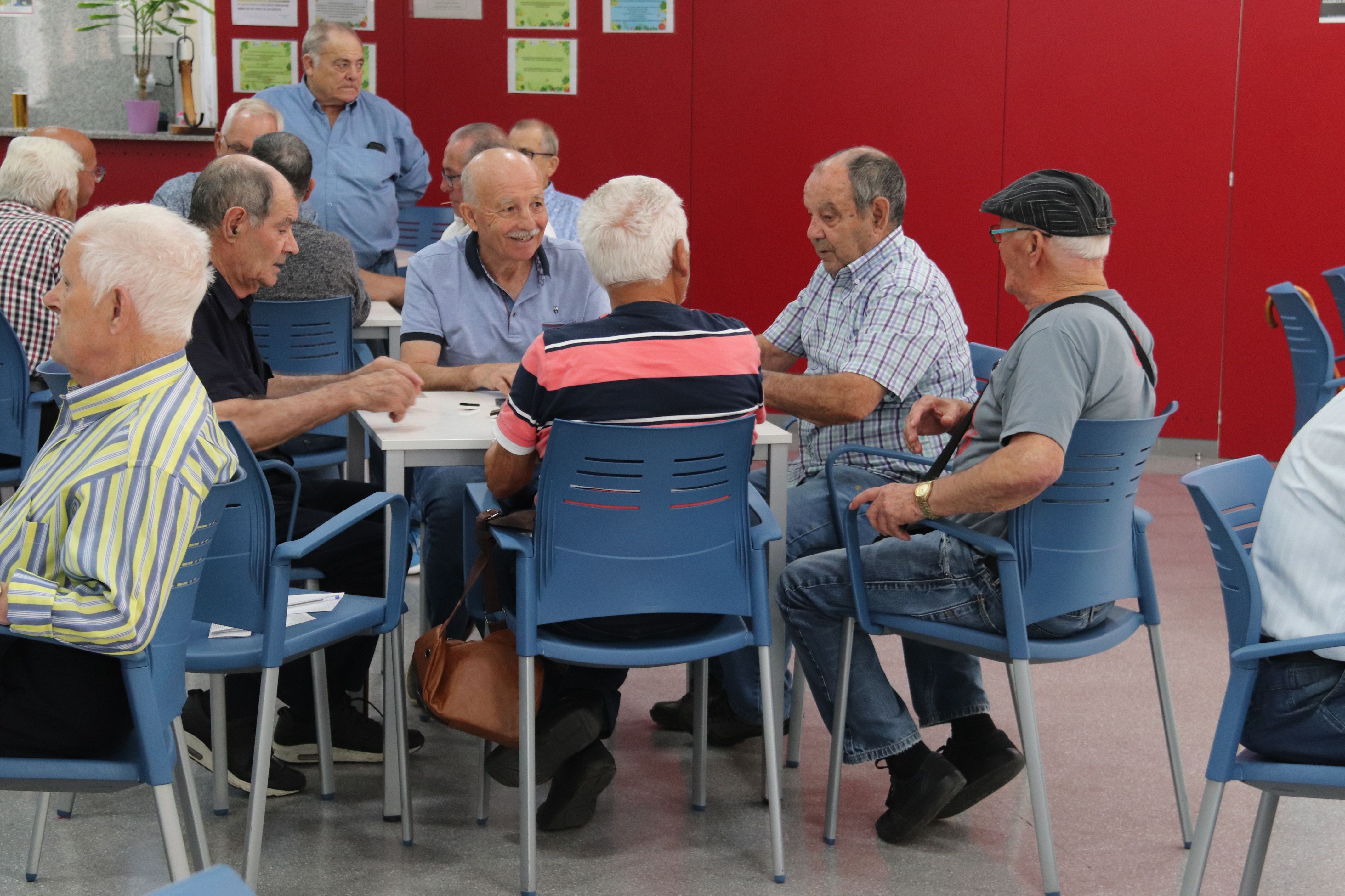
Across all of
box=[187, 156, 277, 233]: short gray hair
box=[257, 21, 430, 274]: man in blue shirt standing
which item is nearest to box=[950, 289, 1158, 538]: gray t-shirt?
box=[187, 156, 277, 233]: short gray hair

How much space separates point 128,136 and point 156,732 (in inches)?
204

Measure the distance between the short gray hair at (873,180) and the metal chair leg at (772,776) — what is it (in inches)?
47.6

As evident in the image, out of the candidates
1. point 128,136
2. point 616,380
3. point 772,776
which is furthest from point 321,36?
point 772,776

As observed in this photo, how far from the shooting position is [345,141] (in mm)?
5770

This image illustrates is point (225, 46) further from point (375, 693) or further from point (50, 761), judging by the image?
point (50, 761)

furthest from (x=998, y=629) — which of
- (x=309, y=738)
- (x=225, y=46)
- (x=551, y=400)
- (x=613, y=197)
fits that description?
(x=225, y=46)

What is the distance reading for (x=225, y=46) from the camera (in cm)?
680

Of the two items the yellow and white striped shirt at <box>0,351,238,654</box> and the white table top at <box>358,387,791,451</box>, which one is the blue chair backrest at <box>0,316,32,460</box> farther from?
the yellow and white striped shirt at <box>0,351,238,654</box>

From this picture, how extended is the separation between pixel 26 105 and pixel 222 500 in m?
5.76

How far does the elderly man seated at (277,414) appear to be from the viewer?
2.87 meters

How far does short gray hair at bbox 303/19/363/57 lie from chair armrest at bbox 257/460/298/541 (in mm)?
3070

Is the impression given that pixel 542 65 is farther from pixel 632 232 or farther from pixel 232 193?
pixel 632 232

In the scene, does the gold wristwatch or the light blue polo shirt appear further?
the light blue polo shirt

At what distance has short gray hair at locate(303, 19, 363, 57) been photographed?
18.5ft
